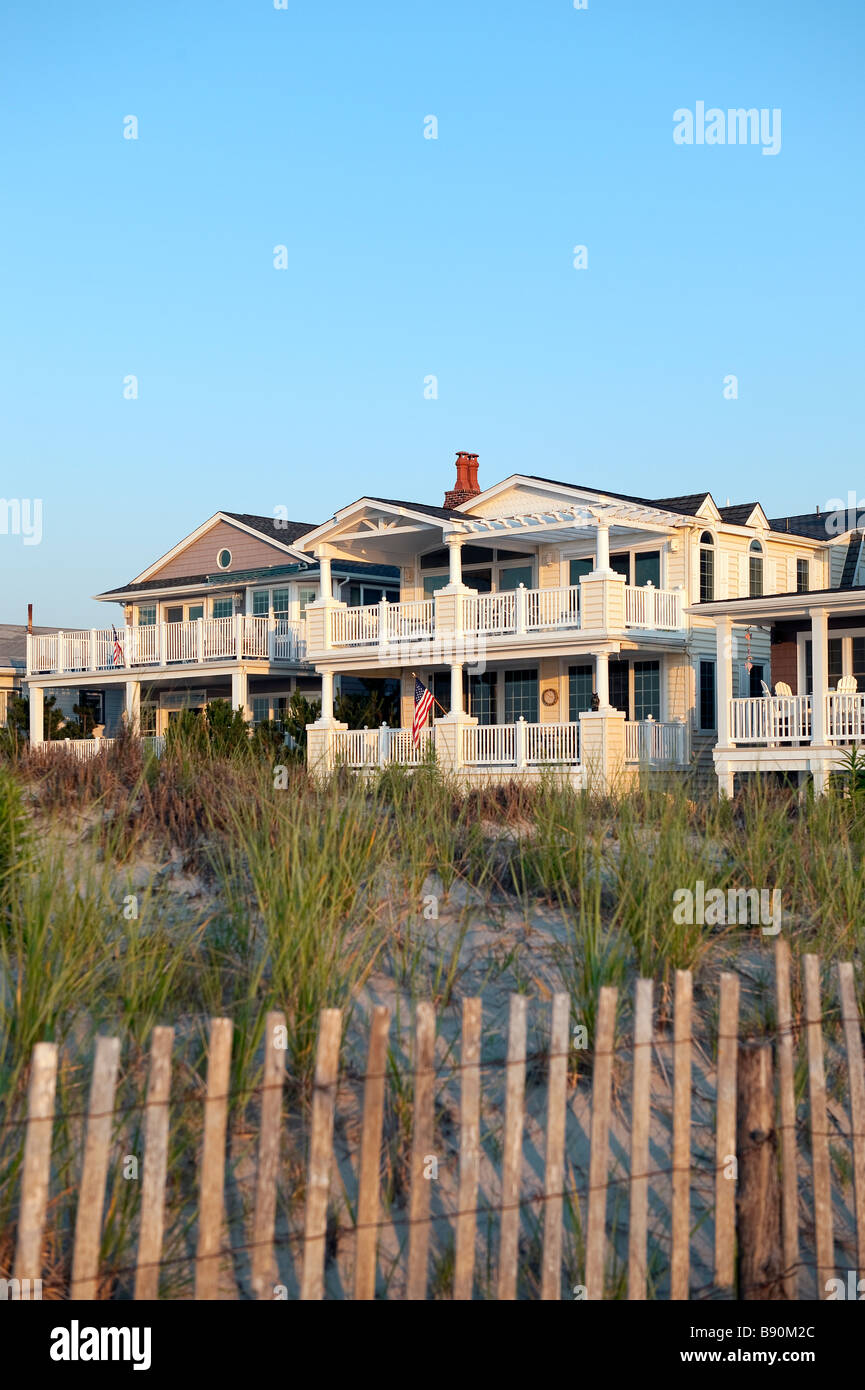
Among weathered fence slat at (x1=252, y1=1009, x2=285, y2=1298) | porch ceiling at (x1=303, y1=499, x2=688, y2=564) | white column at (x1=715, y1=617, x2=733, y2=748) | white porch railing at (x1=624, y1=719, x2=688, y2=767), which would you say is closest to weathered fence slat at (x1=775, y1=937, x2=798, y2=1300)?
weathered fence slat at (x1=252, y1=1009, x2=285, y2=1298)

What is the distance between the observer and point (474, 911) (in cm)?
873

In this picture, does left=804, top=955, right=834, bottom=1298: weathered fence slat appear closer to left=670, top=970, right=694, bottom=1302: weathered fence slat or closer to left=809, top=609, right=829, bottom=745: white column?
left=670, top=970, right=694, bottom=1302: weathered fence slat

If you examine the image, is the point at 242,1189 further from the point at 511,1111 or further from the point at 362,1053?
the point at 511,1111

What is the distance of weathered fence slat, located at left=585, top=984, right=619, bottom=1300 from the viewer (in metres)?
5.07

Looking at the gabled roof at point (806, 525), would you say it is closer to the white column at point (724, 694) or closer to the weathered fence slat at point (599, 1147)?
the white column at point (724, 694)

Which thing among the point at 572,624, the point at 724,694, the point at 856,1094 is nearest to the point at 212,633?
the point at 572,624

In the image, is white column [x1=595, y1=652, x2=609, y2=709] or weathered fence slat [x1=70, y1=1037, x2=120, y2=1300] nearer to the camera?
weathered fence slat [x1=70, y1=1037, x2=120, y2=1300]

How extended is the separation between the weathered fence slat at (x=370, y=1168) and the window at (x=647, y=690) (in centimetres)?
2610

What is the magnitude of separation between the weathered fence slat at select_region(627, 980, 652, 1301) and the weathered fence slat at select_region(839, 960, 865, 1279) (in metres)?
1.10

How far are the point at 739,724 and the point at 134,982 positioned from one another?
21.2m

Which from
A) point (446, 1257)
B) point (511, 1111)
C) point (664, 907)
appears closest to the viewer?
point (511, 1111)

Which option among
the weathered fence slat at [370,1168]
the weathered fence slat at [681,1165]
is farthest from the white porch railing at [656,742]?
the weathered fence slat at [370,1168]

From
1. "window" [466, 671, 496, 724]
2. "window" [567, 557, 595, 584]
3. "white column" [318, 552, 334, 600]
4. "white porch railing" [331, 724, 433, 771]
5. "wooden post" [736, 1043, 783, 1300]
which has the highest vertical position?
"white column" [318, 552, 334, 600]
